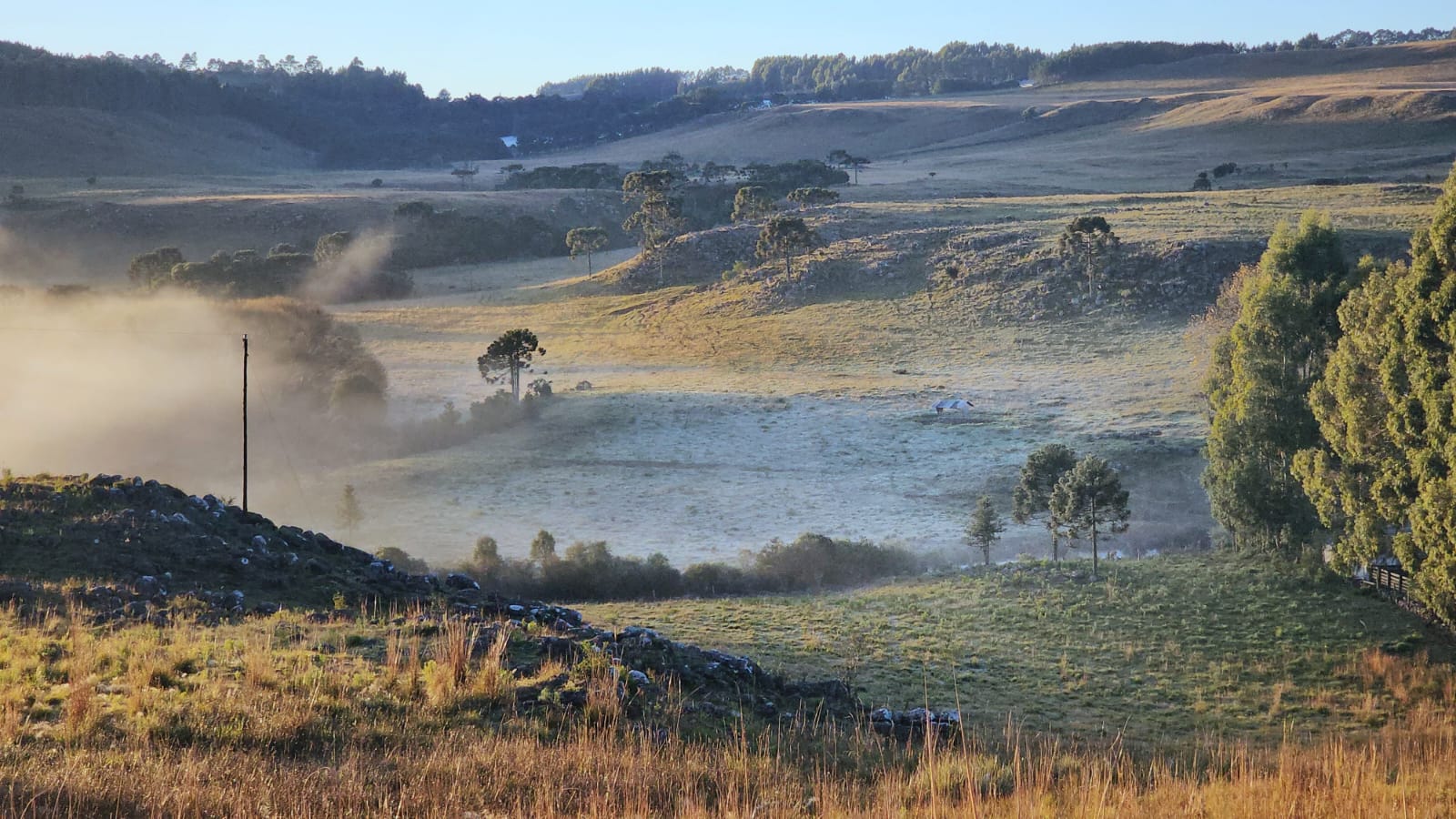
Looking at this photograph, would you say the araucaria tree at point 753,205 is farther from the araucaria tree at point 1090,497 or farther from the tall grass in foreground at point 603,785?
the tall grass in foreground at point 603,785

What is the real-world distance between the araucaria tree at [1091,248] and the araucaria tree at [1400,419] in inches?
1631

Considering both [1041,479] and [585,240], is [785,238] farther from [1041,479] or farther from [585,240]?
[1041,479]

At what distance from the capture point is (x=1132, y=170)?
120750 mm

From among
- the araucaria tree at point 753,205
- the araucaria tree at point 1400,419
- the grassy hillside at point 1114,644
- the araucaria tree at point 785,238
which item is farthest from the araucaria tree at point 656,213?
the araucaria tree at point 1400,419

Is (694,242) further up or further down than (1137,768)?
further up

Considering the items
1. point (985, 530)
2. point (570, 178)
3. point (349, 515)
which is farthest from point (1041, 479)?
point (570, 178)

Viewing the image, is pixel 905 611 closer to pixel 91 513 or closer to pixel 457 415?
pixel 91 513

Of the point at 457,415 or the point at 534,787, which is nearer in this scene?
the point at 534,787

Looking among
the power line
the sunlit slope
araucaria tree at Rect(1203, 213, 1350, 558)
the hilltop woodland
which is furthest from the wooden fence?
the sunlit slope

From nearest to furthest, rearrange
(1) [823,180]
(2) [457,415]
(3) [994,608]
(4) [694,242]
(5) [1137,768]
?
1. (5) [1137,768]
2. (3) [994,608]
3. (2) [457,415]
4. (4) [694,242]
5. (1) [823,180]

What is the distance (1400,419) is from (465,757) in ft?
59.7

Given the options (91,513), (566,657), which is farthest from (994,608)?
(91,513)

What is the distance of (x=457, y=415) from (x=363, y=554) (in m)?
31.3

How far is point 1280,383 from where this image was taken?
83.0 feet
